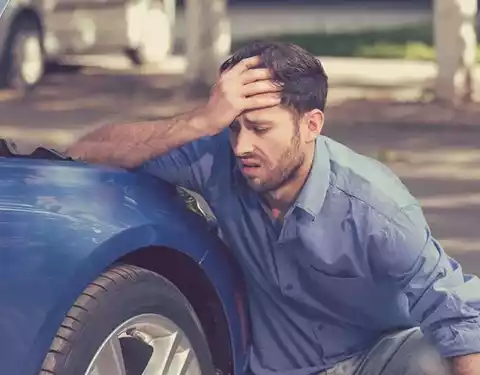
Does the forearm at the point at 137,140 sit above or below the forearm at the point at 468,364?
above

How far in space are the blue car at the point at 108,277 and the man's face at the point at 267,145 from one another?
0.27 metres

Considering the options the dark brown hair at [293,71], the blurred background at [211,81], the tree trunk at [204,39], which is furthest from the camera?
the tree trunk at [204,39]

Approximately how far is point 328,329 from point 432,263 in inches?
15.5

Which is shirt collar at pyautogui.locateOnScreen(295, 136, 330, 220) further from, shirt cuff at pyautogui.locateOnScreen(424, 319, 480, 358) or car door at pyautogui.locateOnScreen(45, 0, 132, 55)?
car door at pyautogui.locateOnScreen(45, 0, 132, 55)

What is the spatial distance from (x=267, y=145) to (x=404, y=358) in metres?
0.72

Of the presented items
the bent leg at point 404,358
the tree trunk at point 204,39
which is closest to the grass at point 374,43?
the tree trunk at point 204,39

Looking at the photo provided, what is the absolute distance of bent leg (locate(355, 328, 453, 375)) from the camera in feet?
10.3

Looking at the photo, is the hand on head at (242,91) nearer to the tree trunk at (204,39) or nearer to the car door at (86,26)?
the tree trunk at (204,39)

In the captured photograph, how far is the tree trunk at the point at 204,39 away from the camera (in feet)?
41.4

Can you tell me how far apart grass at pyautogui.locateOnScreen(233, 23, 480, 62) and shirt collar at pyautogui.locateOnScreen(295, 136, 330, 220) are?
12.7m

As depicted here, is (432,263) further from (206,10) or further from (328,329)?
(206,10)

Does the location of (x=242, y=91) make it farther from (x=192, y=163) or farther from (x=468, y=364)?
(x=468, y=364)

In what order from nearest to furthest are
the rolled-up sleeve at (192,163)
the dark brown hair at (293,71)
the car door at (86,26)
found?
1. the dark brown hair at (293,71)
2. the rolled-up sleeve at (192,163)
3. the car door at (86,26)

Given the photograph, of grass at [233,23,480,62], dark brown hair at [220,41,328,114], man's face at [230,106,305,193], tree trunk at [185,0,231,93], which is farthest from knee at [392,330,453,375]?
grass at [233,23,480,62]
